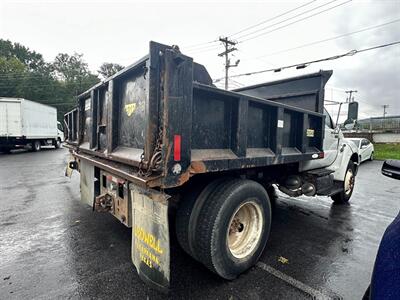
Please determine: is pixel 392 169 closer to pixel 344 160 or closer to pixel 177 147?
pixel 177 147

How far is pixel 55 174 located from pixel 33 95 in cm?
3933

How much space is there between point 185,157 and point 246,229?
1.48 meters

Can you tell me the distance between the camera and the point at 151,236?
7.09ft

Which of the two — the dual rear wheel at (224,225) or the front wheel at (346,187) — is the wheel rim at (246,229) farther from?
the front wheel at (346,187)

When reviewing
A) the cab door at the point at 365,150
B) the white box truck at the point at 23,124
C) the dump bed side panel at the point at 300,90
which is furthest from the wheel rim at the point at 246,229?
the white box truck at the point at 23,124

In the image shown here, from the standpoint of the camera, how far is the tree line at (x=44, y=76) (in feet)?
127

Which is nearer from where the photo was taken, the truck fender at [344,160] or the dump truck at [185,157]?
the dump truck at [185,157]

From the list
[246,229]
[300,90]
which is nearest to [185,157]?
[246,229]

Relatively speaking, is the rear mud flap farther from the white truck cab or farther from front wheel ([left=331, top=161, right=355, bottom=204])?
front wheel ([left=331, top=161, right=355, bottom=204])

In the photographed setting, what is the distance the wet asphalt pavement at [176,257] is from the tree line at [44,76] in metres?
39.0

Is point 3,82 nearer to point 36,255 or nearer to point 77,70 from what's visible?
point 77,70

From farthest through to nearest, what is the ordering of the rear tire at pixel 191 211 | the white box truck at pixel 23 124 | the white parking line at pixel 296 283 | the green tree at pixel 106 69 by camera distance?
the green tree at pixel 106 69
the white box truck at pixel 23 124
the rear tire at pixel 191 211
the white parking line at pixel 296 283

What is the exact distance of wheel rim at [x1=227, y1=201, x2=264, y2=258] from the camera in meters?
2.88

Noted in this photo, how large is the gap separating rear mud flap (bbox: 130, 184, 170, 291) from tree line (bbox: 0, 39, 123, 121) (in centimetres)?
4112
